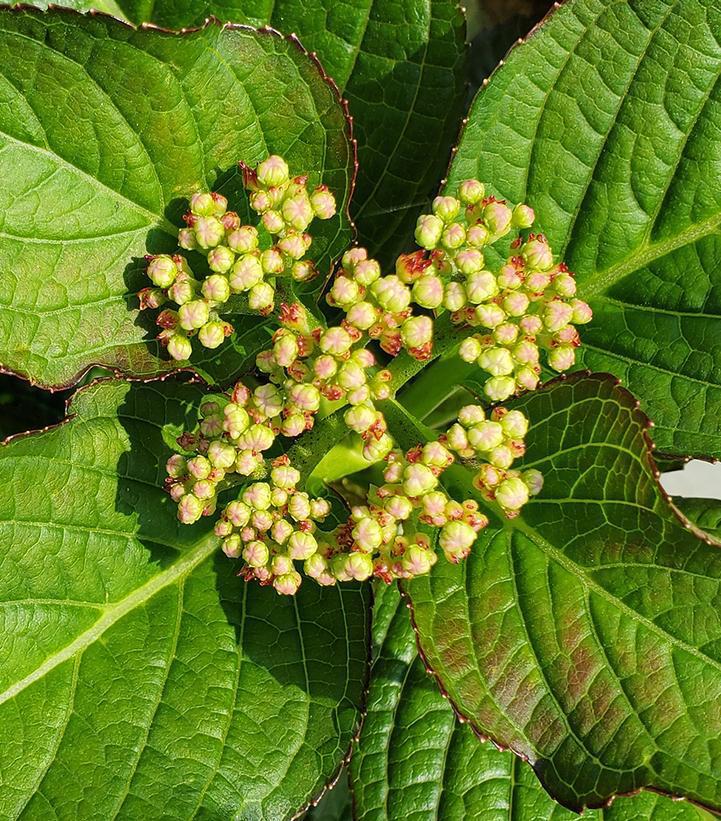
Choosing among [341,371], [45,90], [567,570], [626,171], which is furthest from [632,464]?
[45,90]

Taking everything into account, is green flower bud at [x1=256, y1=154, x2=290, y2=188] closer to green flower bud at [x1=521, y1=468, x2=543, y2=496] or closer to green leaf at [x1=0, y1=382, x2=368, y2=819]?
green leaf at [x1=0, y1=382, x2=368, y2=819]

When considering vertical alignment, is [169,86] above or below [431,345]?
above

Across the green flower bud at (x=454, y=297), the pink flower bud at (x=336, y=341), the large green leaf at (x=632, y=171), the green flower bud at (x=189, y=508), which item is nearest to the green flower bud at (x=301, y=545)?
the green flower bud at (x=189, y=508)

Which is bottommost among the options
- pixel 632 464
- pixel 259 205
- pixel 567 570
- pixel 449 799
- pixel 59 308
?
pixel 449 799

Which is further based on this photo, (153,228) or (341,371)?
(153,228)

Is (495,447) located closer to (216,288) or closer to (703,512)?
(216,288)

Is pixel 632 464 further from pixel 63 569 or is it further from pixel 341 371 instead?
pixel 63 569

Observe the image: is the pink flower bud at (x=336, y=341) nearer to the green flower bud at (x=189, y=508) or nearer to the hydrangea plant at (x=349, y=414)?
the hydrangea plant at (x=349, y=414)

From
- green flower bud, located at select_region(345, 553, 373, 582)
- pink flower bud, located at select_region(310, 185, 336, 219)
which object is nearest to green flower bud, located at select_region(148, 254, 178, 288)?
pink flower bud, located at select_region(310, 185, 336, 219)
